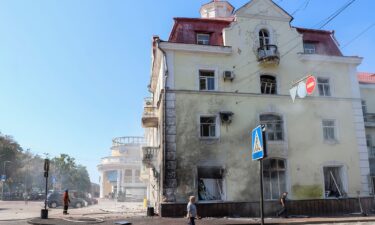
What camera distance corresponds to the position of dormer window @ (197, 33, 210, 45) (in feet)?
80.9

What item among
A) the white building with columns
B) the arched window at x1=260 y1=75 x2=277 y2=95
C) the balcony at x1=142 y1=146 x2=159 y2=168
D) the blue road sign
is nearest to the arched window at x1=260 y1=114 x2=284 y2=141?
the arched window at x1=260 y1=75 x2=277 y2=95

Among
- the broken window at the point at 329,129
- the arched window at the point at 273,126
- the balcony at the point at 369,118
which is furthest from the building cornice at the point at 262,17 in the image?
the balcony at the point at 369,118

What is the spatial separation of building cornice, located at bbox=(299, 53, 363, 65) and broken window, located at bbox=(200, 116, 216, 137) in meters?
7.90

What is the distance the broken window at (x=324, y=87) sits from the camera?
83.0 ft

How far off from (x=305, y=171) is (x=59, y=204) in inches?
972

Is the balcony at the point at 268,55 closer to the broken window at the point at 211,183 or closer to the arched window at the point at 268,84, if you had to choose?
the arched window at the point at 268,84

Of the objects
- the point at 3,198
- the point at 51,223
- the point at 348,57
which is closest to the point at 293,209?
the point at 348,57

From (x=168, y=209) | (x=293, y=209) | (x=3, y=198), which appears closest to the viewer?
(x=168, y=209)

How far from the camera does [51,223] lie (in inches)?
695

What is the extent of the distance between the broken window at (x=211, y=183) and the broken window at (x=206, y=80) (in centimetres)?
517

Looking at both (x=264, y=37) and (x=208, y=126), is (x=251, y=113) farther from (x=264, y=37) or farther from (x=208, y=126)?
(x=264, y=37)

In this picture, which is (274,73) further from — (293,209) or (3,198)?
(3,198)

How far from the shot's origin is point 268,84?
2470 centimetres

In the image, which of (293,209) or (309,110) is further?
(309,110)
